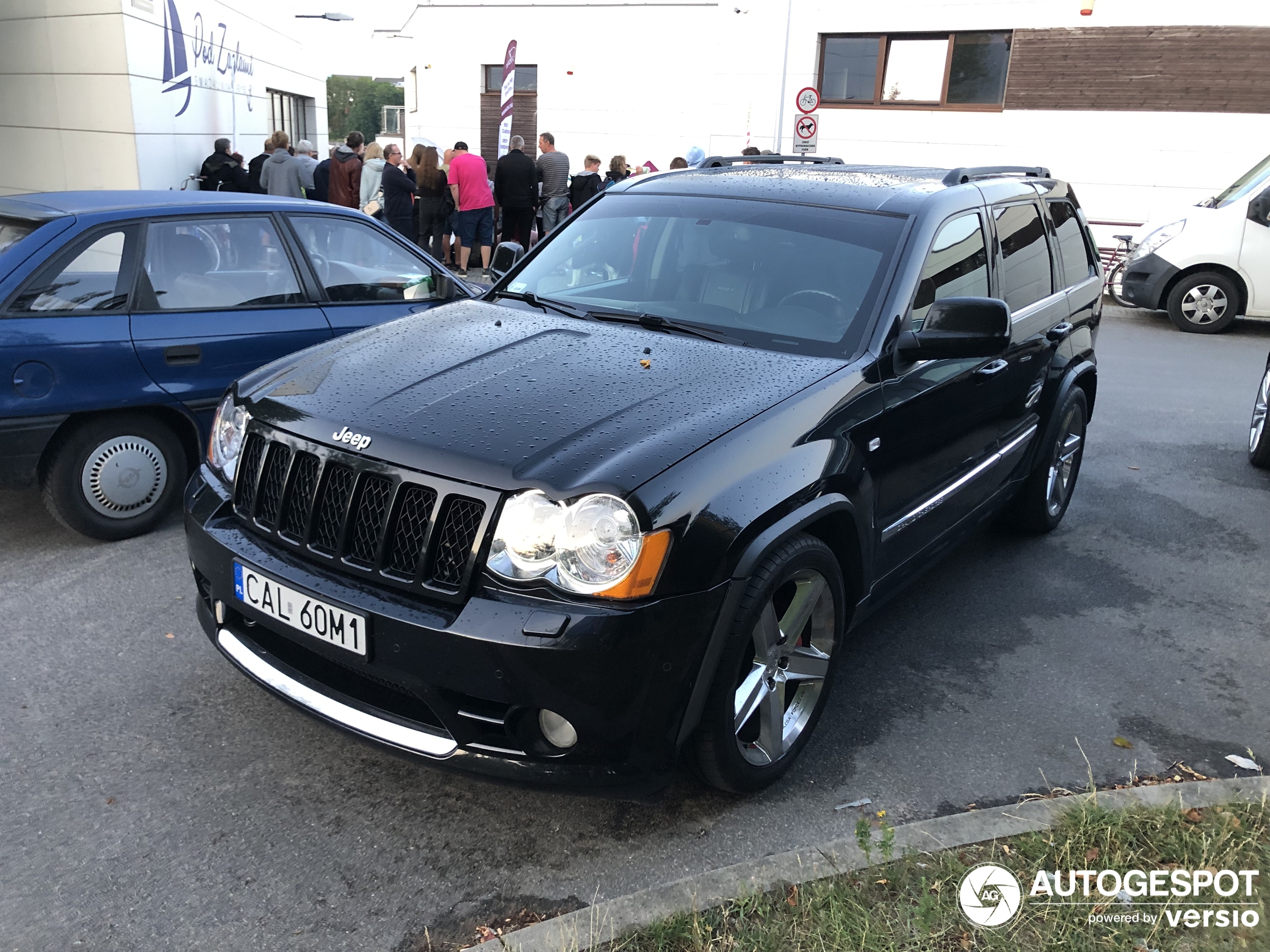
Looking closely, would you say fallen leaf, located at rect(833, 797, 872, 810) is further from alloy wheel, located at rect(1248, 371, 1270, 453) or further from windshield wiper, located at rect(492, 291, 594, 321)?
alloy wheel, located at rect(1248, 371, 1270, 453)

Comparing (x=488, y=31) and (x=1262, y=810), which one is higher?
(x=488, y=31)

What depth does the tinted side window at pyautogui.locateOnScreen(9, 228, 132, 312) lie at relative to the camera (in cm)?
455

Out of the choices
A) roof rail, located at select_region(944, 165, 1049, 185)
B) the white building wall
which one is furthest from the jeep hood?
the white building wall

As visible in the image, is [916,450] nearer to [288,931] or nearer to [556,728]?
[556,728]

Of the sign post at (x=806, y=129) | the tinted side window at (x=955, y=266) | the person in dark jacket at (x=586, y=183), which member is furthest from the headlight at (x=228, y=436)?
the sign post at (x=806, y=129)

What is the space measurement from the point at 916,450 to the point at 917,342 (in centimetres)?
38

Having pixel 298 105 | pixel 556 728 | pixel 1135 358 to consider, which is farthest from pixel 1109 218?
pixel 556 728

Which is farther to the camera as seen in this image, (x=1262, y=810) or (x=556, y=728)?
A: (x=1262, y=810)

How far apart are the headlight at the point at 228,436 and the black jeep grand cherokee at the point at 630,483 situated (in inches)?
0.7

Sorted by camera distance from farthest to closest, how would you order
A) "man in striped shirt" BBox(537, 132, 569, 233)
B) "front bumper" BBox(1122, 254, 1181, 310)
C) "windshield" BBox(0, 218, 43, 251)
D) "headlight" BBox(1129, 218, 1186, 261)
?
"man in striped shirt" BBox(537, 132, 569, 233)
"front bumper" BBox(1122, 254, 1181, 310)
"headlight" BBox(1129, 218, 1186, 261)
"windshield" BBox(0, 218, 43, 251)

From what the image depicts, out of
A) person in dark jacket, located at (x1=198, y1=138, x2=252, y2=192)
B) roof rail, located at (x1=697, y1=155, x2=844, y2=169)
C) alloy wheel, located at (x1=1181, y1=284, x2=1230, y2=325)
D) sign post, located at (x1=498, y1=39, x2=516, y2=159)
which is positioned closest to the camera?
roof rail, located at (x1=697, y1=155, x2=844, y2=169)

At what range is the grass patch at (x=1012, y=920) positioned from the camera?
2512 mm

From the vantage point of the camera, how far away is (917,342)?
3.58 meters

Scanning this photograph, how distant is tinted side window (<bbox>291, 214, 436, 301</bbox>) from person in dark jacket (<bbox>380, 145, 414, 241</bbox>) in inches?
286
